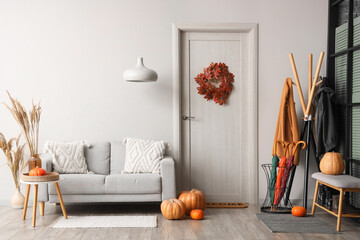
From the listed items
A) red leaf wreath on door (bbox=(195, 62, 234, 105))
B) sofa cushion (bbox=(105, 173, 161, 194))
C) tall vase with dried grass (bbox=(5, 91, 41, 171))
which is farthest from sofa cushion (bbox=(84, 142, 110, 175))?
red leaf wreath on door (bbox=(195, 62, 234, 105))

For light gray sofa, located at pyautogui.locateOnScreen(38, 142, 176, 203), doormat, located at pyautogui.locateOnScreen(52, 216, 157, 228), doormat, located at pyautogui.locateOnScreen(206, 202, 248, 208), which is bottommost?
doormat, located at pyautogui.locateOnScreen(206, 202, 248, 208)

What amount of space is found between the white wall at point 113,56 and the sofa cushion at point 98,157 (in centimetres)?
20

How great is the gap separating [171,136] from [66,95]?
138 cm

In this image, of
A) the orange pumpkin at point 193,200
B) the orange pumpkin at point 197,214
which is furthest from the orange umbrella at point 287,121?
the orange pumpkin at point 197,214

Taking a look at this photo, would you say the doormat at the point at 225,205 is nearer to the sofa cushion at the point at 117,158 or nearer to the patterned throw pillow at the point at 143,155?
the patterned throw pillow at the point at 143,155

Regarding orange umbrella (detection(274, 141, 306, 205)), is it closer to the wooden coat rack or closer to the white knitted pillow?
the wooden coat rack

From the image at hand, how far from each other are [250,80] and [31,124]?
2.67 meters

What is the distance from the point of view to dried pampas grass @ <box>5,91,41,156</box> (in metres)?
4.65

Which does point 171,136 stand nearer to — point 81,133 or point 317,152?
point 81,133

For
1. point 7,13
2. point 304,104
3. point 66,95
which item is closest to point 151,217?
point 66,95

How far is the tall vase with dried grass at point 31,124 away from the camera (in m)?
4.61

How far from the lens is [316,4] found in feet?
17.2

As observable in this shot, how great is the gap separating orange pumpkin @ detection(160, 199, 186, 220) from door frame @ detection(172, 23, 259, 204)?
0.89 m

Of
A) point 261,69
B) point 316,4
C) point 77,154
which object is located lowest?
point 77,154
